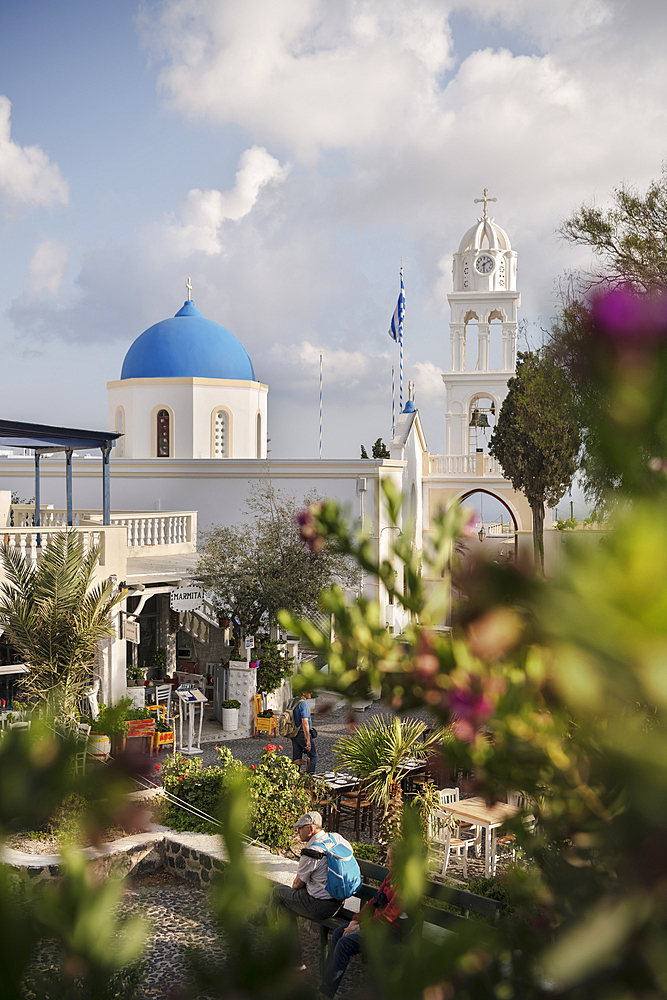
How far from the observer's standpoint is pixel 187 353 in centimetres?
2981

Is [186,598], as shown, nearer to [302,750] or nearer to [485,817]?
[302,750]

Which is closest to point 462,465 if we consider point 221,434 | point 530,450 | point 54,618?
point 530,450

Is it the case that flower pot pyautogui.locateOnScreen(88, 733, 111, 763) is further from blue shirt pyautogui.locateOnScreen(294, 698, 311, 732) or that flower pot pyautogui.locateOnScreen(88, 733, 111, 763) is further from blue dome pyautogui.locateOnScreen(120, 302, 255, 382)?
blue dome pyautogui.locateOnScreen(120, 302, 255, 382)

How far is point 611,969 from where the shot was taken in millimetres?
635

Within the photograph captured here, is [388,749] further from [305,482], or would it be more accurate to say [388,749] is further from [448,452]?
[448,452]

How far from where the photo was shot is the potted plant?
16141 mm

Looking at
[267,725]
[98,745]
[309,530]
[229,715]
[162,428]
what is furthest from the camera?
[162,428]

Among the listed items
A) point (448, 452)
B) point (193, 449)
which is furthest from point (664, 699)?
point (448, 452)

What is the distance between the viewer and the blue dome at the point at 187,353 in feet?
97.2

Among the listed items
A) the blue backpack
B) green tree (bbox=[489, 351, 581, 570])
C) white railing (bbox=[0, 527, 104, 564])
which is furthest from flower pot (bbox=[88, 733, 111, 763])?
green tree (bbox=[489, 351, 581, 570])

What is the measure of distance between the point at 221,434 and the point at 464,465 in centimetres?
1099

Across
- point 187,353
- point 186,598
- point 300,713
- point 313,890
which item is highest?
point 187,353

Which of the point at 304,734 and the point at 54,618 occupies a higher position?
the point at 54,618

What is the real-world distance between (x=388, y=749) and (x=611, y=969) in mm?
10525
